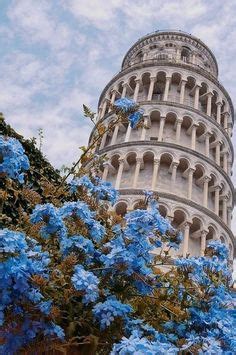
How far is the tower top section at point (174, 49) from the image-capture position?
36.9 meters

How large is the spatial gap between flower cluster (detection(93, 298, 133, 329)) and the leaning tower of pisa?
2098 cm

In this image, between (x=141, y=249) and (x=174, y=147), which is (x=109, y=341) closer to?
(x=141, y=249)

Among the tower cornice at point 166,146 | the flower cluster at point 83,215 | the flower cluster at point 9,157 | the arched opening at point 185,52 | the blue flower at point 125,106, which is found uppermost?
the arched opening at point 185,52

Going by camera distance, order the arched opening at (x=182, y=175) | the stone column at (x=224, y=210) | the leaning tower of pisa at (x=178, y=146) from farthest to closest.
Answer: the stone column at (x=224, y=210) → the arched opening at (x=182, y=175) → the leaning tower of pisa at (x=178, y=146)

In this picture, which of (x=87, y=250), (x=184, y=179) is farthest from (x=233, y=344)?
(x=184, y=179)

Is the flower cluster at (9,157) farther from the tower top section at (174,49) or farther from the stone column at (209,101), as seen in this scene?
the tower top section at (174,49)

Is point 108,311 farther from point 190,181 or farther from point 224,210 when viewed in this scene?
point 224,210

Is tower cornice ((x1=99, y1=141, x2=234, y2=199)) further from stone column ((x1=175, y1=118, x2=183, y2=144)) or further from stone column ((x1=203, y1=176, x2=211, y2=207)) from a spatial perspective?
stone column ((x1=203, y1=176, x2=211, y2=207))

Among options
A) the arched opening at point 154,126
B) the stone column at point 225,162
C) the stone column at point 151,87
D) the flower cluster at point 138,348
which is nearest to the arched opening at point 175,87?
the stone column at point 151,87

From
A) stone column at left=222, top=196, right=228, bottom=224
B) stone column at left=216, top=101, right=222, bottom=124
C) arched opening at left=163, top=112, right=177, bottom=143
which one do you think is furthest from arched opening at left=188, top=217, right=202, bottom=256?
stone column at left=216, top=101, right=222, bottom=124

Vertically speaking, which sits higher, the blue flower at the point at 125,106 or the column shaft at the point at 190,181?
the column shaft at the point at 190,181

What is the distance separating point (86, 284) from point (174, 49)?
35.3 m

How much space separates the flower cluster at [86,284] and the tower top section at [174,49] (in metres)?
33.6

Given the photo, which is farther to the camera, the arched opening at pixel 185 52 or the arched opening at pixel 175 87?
the arched opening at pixel 185 52
